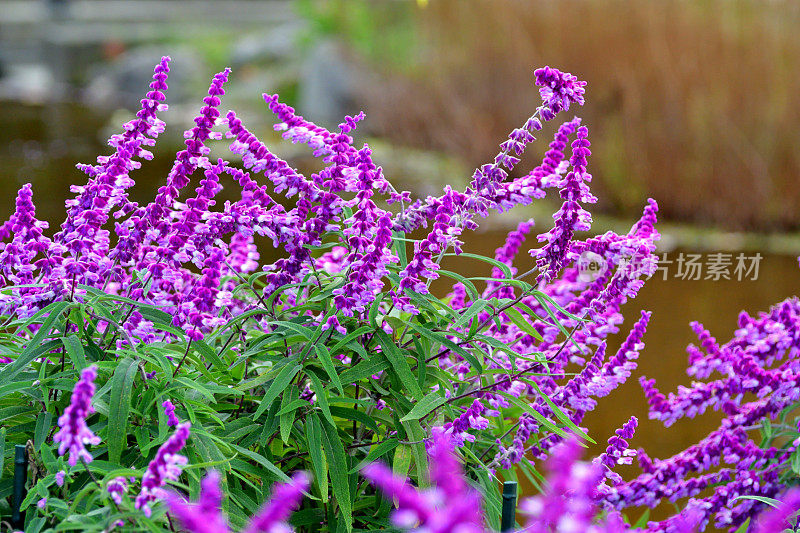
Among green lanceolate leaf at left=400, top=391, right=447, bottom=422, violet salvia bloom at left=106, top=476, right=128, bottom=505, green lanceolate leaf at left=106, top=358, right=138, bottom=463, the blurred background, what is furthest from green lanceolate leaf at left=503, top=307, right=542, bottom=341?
the blurred background

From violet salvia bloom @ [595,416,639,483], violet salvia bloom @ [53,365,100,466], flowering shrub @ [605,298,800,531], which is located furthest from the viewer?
flowering shrub @ [605,298,800,531]

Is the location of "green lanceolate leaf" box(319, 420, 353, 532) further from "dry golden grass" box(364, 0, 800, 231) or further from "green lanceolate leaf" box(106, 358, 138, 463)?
"dry golden grass" box(364, 0, 800, 231)

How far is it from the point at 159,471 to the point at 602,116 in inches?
299

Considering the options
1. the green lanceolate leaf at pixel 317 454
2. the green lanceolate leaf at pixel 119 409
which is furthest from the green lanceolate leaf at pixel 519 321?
the green lanceolate leaf at pixel 119 409

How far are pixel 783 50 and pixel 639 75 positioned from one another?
122 centimetres

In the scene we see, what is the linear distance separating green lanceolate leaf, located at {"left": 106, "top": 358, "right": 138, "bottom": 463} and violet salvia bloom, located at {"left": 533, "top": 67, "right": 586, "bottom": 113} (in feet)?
3.11

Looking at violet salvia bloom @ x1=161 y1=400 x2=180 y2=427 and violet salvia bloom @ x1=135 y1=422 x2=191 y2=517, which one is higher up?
violet salvia bloom @ x1=161 y1=400 x2=180 y2=427

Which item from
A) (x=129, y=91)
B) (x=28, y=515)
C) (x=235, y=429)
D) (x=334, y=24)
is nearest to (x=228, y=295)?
(x=235, y=429)

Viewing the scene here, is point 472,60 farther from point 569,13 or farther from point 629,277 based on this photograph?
point 629,277

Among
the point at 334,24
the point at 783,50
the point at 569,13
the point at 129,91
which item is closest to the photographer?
the point at 783,50

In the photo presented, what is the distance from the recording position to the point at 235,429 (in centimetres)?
178

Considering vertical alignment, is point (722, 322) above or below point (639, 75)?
below

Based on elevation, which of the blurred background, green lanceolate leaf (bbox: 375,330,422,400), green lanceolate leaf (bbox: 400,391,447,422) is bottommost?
green lanceolate leaf (bbox: 400,391,447,422)

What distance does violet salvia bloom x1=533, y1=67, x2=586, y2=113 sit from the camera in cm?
184
